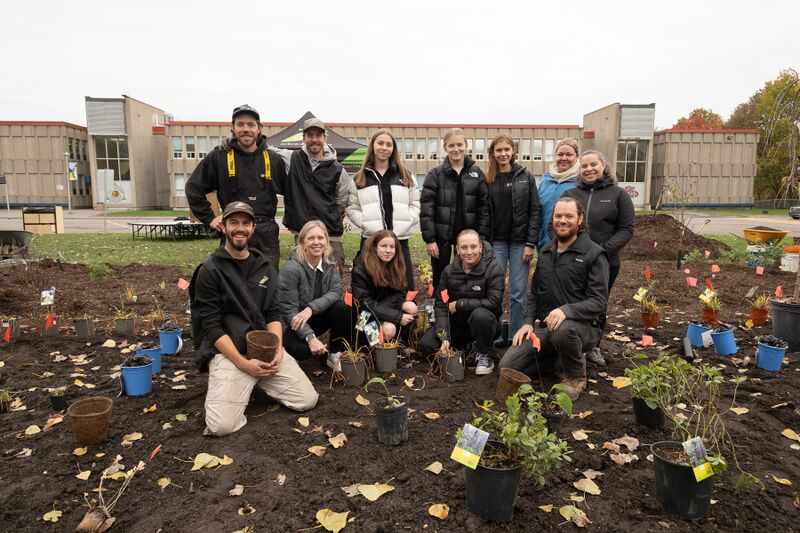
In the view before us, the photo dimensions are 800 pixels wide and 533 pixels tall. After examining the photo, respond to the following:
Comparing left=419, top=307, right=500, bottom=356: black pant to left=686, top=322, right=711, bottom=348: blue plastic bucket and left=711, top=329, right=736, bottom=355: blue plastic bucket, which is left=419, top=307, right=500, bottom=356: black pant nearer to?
left=686, top=322, right=711, bottom=348: blue plastic bucket

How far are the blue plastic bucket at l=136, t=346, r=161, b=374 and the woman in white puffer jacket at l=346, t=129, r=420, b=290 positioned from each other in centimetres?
216

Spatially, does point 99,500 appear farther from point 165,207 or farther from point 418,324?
point 165,207

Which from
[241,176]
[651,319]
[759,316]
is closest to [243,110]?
[241,176]

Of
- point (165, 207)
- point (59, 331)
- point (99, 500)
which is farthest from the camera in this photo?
point (165, 207)

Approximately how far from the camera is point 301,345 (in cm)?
443

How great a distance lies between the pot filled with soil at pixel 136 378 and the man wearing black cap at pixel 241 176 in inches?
54.0

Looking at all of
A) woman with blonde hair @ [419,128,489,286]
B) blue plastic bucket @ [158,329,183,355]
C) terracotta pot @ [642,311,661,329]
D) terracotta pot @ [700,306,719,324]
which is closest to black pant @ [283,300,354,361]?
woman with blonde hair @ [419,128,489,286]

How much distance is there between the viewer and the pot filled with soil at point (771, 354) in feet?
14.4

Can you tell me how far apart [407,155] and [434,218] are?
131ft

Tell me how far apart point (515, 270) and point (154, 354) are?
350 centimetres

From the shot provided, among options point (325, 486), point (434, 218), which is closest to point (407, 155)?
point (434, 218)

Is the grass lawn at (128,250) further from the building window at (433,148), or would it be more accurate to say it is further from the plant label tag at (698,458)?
the building window at (433,148)

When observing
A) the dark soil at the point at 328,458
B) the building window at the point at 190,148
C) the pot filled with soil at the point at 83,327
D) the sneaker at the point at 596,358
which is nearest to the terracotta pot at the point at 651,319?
the dark soil at the point at 328,458

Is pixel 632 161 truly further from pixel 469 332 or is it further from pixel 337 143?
pixel 469 332
